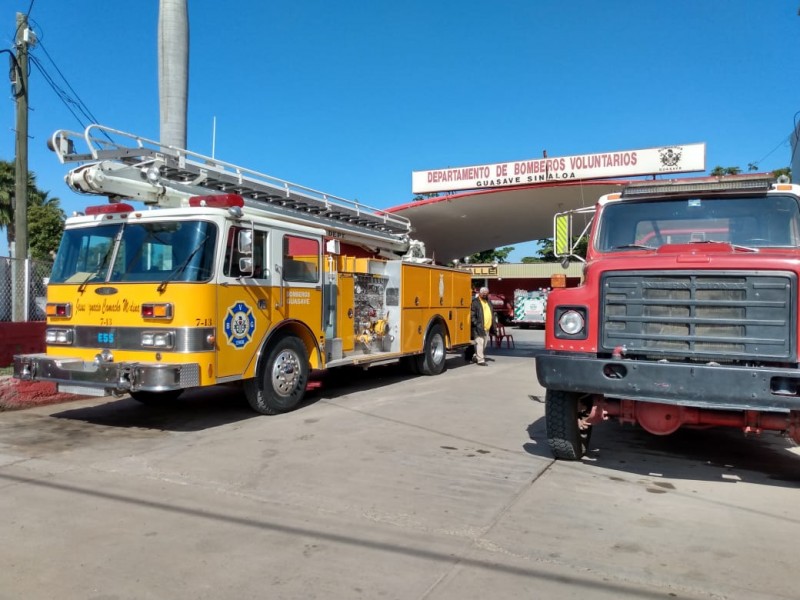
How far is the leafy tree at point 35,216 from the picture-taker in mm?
32188

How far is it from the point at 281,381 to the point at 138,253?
2.42m

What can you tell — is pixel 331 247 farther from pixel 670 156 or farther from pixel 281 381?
pixel 670 156

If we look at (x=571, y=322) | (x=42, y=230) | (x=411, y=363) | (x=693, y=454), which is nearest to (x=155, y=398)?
(x=411, y=363)

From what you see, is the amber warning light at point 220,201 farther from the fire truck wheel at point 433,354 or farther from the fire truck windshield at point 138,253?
the fire truck wheel at point 433,354

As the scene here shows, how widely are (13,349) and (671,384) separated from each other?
32.7 ft

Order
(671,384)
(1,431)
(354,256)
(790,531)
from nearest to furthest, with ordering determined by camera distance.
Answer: (790,531) → (671,384) → (1,431) → (354,256)

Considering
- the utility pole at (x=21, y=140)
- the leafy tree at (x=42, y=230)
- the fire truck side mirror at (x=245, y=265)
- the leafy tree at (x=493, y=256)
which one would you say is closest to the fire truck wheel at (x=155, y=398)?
the fire truck side mirror at (x=245, y=265)

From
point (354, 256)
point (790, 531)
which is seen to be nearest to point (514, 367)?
point (354, 256)

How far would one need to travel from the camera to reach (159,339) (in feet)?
22.5

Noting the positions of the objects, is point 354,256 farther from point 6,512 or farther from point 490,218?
point 490,218

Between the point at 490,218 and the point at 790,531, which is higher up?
the point at 490,218

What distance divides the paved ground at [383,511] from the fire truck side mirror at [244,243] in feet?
7.04

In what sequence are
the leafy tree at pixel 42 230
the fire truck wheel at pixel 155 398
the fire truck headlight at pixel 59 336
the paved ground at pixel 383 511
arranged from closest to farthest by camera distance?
the paved ground at pixel 383 511 → the fire truck headlight at pixel 59 336 → the fire truck wheel at pixel 155 398 → the leafy tree at pixel 42 230

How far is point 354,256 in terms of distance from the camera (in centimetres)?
1105
